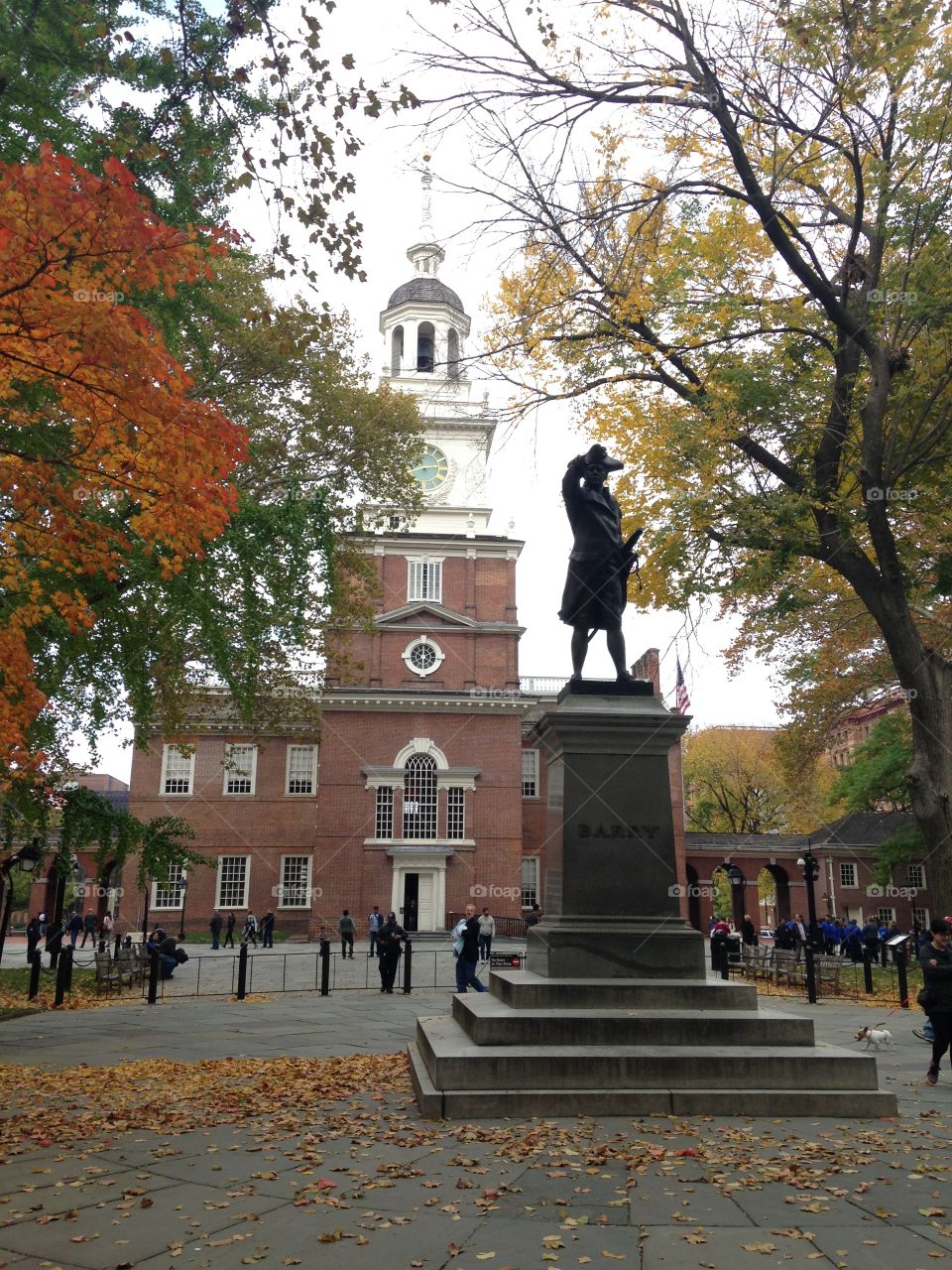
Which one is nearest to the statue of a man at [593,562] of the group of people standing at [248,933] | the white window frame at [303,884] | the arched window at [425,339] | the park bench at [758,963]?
the park bench at [758,963]

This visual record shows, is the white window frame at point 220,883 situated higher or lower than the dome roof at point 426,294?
lower

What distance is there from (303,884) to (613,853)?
34086 millimetres

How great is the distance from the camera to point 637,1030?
23.8 feet

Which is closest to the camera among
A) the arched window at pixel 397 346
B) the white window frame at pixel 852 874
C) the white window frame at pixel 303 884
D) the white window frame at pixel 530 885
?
the white window frame at pixel 303 884

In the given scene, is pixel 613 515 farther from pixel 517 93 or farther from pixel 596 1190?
pixel 596 1190

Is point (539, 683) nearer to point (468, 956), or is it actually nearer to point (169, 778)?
point (169, 778)

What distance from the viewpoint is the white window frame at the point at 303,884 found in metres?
39.8

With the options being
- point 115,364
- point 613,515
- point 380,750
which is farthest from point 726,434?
point 380,750

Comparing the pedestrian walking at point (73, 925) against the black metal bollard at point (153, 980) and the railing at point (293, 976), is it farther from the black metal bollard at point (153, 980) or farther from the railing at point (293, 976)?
the black metal bollard at point (153, 980)

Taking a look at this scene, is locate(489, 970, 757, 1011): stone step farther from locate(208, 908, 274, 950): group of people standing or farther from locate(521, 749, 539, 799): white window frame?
locate(521, 749, 539, 799): white window frame

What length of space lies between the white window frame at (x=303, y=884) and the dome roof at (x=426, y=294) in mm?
24916

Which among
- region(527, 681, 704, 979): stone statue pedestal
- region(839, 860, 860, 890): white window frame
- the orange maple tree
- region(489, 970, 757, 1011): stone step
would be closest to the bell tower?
region(839, 860, 860, 890): white window frame

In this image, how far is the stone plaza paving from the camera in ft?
→ 14.2

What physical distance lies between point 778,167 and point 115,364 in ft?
28.6
